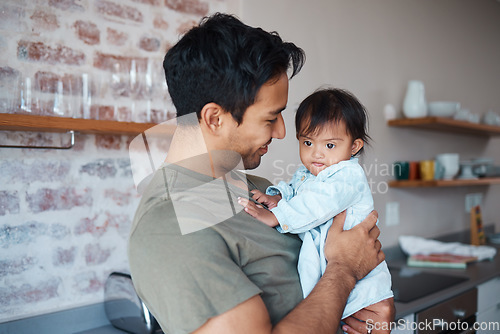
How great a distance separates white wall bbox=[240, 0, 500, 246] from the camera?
90.4 inches

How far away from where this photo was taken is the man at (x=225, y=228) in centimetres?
85

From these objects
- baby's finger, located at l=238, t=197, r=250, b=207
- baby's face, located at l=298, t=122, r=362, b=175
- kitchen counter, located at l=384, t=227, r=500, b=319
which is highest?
baby's face, located at l=298, t=122, r=362, b=175

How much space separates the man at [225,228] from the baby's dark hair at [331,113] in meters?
0.26

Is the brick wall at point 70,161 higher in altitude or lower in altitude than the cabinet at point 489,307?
higher

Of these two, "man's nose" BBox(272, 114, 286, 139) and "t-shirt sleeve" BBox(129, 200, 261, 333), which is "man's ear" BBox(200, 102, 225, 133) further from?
"t-shirt sleeve" BBox(129, 200, 261, 333)

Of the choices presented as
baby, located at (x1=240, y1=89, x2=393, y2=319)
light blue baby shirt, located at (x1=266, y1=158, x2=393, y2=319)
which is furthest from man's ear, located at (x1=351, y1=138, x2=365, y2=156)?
light blue baby shirt, located at (x1=266, y1=158, x2=393, y2=319)

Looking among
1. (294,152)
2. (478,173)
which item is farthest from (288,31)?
(478,173)

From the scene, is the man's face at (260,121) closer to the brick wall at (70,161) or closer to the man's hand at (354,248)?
the man's hand at (354,248)

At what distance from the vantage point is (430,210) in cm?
331

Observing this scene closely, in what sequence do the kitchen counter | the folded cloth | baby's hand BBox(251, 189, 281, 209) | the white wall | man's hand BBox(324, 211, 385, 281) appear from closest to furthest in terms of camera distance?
man's hand BBox(324, 211, 385, 281) → baby's hand BBox(251, 189, 281, 209) → the kitchen counter → the white wall → the folded cloth

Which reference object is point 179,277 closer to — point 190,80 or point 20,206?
point 190,80

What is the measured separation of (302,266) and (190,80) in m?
0.53

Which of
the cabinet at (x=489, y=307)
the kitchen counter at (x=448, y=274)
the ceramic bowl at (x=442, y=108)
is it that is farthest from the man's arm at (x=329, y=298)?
the ceramic bowl at (x=442, y=108)

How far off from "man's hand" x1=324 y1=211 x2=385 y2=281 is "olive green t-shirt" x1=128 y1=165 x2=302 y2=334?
0.12 metres
